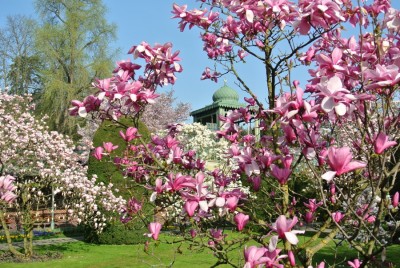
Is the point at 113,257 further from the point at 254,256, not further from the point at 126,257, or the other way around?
the point at 254,256

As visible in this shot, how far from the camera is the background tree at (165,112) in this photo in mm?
26078

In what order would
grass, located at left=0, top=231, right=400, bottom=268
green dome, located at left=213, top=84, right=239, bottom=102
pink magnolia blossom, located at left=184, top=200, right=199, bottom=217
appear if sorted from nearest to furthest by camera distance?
pink magnolia blossom, located at left=184, top=200, right=199, bottom=217 < grass, located at left=0, top=231, right=400, bottom=268 < green dome, located at left=213, top=84, right=239, bottom=102

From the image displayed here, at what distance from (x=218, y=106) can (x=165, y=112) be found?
3463mm

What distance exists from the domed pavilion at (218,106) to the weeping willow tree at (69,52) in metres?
7.23

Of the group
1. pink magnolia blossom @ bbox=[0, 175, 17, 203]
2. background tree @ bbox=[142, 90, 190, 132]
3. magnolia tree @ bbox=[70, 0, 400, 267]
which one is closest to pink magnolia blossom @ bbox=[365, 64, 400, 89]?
magnolia tree @ bbox=[70, 0, 400, 267]

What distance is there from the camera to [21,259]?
444 inches

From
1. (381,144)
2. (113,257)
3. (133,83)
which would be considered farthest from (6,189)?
(113,257)

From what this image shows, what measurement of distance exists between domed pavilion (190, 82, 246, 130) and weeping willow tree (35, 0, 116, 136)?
7.23m

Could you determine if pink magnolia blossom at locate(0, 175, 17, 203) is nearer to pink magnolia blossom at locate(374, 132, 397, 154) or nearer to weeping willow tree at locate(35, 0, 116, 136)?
pink magnolia blossom at locate(374, 132, 397, 154)

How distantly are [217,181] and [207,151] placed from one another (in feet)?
49.3

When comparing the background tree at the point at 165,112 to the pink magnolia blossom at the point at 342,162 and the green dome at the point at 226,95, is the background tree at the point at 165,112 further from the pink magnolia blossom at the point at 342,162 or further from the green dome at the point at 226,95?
the pink magnolia blossom at the point at 342,162

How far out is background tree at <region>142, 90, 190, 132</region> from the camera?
85.6 feet

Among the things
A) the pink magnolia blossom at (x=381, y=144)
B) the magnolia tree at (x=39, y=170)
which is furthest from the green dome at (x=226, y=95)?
the pink magnolia blossom at (x=381, y=144)

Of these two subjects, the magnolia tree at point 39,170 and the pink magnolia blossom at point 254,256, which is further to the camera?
the magnolia tree at point 39,170
